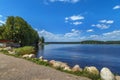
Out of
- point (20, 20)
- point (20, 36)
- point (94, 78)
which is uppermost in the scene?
point (20, 20)

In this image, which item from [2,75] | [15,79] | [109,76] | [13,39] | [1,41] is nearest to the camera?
[15,79]

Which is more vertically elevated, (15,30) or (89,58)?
A: (15,30)

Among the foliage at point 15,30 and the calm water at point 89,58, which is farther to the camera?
the foliage at point 15,30

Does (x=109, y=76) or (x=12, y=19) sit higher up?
(x=12, y=19)

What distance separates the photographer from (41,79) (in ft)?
40.6

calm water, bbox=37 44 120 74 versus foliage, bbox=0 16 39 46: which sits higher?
foliage, bbox=0 16 39 46

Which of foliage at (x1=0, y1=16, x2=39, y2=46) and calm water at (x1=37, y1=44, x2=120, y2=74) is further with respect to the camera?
foliage at (x1=0, y1=16, x2=39, y2=46)

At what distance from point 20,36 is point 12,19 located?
7104 millimetres

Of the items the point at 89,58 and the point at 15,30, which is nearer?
the point at 89,58

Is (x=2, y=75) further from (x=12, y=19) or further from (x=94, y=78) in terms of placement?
(x=12, y=19)

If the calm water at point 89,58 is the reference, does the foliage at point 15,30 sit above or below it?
above

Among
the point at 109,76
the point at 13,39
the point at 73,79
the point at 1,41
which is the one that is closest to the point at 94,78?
the point at 109,76

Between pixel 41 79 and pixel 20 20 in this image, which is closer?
pixel 41 79

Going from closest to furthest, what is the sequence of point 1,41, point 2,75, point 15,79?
point 15,79
point 2,75
point 1,41
